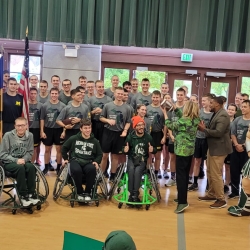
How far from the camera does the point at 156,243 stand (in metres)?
3.02

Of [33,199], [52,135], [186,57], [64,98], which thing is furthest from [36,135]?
[186,57]

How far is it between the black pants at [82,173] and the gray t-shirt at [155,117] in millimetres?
1332

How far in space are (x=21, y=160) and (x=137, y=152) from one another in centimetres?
130

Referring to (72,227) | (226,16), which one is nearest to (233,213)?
(72,227)

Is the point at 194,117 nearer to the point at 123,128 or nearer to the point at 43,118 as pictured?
the point at 123,128

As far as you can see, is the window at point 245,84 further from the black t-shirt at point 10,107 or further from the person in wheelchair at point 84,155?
the black t-shirt at point 10,107

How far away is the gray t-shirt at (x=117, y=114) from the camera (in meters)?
4.69

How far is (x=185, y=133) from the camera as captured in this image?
12.4 ft

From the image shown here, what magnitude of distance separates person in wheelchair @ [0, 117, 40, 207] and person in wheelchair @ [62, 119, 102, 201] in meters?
0.44

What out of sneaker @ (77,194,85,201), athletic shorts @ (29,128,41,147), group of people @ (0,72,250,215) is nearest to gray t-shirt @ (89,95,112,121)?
group of people @ (0,72,250,215)

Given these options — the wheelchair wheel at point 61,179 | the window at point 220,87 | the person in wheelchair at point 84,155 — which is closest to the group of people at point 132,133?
the person in wheelchair at point 84,155

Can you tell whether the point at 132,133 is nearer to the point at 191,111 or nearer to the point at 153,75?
the point at 191,111

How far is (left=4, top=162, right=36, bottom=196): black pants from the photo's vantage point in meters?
3.52

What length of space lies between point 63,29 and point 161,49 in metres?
2.13
